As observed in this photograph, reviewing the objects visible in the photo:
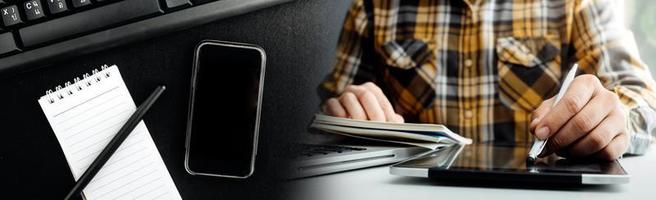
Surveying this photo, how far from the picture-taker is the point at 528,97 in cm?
48

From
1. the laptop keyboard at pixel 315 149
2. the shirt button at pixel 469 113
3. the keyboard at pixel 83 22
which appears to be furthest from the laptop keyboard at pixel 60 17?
the shirt button at pixel 469 113

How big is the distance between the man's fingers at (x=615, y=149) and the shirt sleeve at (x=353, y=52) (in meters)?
0.20

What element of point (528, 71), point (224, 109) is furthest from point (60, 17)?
point (528, 71)

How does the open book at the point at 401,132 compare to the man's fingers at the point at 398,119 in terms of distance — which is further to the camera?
the man's fingers at the point at 398,119

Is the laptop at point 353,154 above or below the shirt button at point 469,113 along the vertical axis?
above

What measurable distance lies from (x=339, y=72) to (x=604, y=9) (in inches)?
7.8

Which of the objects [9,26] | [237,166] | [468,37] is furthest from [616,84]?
[9,26]

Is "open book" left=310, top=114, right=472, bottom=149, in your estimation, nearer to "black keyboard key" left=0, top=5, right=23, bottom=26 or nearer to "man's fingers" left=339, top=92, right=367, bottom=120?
"man's fingers" left=339, top=92, right=367, bottom=120

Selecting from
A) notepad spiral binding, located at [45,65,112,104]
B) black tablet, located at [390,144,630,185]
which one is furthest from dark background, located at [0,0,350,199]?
black tablet, located at [390,144,630,185]

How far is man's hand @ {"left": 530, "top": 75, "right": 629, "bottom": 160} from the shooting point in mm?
372

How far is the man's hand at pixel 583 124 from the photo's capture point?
0.37 m

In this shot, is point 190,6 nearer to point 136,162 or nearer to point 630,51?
point 136,162

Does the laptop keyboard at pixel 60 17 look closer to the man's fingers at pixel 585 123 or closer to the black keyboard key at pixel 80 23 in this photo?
the black keyboard key at pixel 80 23

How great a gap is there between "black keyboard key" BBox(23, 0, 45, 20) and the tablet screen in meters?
0.24
